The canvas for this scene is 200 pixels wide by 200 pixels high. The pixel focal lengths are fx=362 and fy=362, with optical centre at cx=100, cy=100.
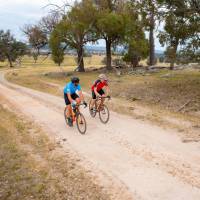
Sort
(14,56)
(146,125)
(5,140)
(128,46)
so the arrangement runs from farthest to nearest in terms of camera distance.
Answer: (14,56)
(128,46)
(146,125)
(5,140)

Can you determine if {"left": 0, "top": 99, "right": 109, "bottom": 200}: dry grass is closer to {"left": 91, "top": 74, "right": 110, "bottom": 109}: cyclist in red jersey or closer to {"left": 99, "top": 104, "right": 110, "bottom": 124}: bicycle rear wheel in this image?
{"left": 99, "top": 104, "right": 110, "bottom": 124}: bicycle rear wheel

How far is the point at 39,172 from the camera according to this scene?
31.9 feet

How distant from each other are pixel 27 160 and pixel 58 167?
3.96ft

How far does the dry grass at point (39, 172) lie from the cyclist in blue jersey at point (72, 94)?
1.49 meters

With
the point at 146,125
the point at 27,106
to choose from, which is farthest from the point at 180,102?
the point at 27,106

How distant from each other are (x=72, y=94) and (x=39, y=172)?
205 inches

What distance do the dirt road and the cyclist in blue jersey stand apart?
766 millimetres

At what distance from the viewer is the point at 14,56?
89.9 meters

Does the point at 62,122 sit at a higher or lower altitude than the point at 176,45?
lower

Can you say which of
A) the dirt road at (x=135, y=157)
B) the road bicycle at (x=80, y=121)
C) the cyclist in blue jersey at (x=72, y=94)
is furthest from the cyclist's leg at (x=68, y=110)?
the road bicycle at (x=80, y=121)

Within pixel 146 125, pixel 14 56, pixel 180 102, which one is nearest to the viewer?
pixel 146 125

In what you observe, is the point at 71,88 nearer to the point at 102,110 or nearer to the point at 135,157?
the point at 102,110

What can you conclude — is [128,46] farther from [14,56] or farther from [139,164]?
[14,56]

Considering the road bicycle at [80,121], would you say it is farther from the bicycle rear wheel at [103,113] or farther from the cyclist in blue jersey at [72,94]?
the bicycle rear wheel at [103,113]
